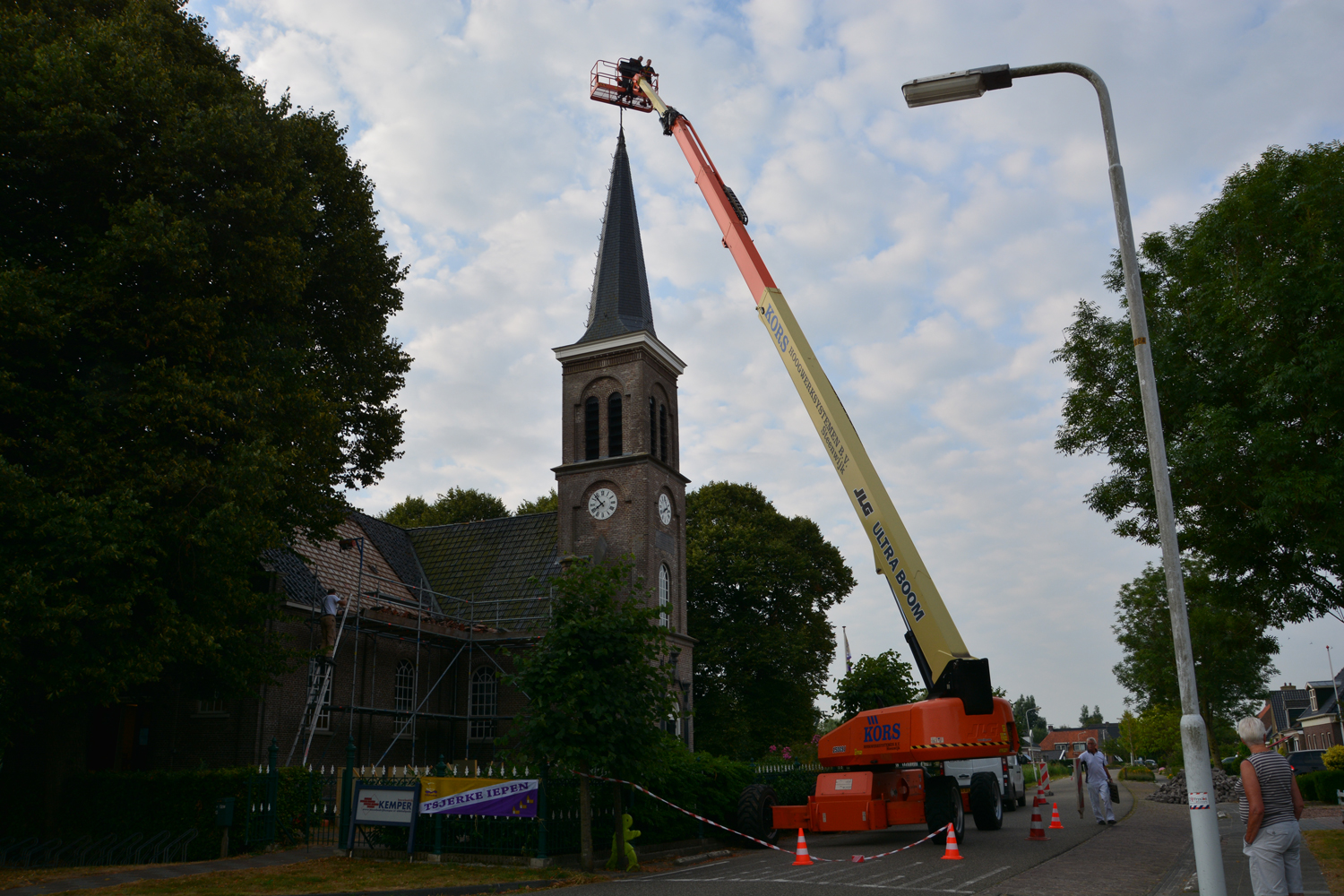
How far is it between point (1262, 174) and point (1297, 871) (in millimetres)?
13206

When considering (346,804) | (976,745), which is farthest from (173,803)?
(976,745)

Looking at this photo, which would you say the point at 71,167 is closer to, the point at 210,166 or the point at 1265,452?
the point at 210,166

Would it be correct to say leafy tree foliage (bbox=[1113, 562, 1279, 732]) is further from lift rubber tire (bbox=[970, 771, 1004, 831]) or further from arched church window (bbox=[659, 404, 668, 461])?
arched church window (bbox=[659, 404, 668, 461])

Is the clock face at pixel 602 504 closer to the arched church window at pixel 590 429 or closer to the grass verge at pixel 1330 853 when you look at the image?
the arched church window at pixel 590 429

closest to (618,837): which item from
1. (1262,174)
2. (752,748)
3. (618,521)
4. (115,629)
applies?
(115,629)

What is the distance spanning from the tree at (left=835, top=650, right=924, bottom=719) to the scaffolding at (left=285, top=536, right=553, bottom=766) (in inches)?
352

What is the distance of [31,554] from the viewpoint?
1341 centimetres

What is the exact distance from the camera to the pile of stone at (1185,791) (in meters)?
28.0

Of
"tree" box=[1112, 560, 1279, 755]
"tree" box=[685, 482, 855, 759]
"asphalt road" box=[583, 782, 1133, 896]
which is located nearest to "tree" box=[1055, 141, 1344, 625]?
"tree" box=[1112, 560, 1279, 755]

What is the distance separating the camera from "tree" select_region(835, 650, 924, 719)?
25.1m

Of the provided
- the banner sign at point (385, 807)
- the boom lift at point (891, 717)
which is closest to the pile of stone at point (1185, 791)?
the boom lift at point (891, 717)

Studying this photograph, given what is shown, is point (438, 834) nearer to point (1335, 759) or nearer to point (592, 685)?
point (592, 685)

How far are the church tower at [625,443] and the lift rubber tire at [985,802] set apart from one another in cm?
1442

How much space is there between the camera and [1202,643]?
1217 inches
